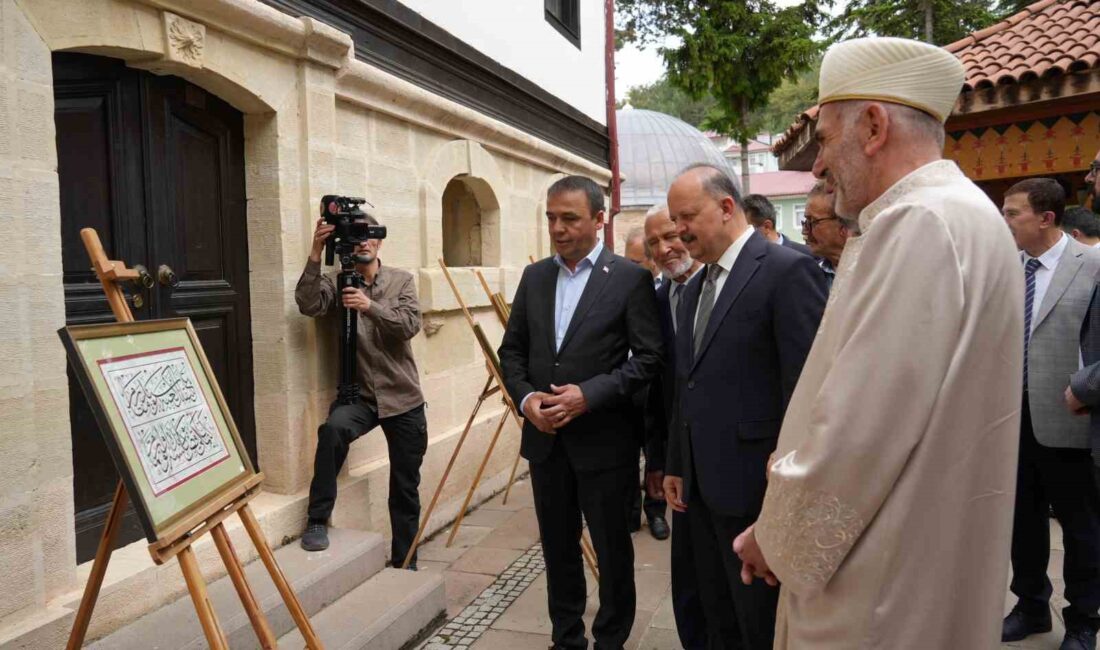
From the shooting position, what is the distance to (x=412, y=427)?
15.2 ft

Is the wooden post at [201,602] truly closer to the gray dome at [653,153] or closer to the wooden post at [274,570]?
the wooden post at [274,570]

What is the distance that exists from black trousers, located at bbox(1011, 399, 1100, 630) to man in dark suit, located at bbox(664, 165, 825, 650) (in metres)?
1.52

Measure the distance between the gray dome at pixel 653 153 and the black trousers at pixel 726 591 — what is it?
22307 mm

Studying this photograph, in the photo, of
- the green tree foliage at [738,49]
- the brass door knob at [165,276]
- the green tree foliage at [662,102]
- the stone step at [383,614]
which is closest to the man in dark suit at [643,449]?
the stone step at [383,614]

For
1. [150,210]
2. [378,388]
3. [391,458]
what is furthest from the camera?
[391,458]

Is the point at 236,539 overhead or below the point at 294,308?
below

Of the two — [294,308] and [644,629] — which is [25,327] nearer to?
[294,308]

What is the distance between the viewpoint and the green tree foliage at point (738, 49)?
19.7 metres

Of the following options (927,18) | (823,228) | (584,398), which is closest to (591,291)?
(584,398)

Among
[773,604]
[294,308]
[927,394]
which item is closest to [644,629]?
[773,604]

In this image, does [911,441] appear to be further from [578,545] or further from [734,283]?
[578,545]

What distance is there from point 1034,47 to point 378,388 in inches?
227

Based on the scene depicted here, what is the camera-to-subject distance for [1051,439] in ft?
11.7

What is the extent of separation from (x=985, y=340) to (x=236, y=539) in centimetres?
342
